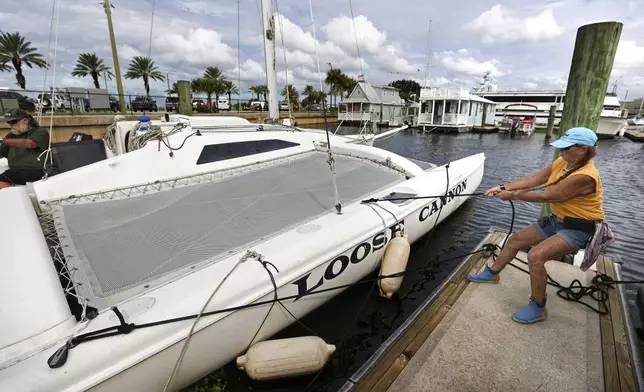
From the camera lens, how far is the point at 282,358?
238 centimetres

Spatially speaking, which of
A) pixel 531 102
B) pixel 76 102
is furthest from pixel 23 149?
pixel 531 102

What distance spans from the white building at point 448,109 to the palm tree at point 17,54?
33305 millimetres

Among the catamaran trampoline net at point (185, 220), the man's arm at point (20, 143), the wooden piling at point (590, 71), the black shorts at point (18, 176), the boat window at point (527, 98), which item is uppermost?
the boat window at point (527, 98)

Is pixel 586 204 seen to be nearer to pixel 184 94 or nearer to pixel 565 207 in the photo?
pixel 565 207

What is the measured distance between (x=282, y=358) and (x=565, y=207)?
8.59 ft

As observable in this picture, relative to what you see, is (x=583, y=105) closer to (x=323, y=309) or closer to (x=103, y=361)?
(x=323, y=309)

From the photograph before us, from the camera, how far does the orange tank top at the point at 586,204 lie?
241 centimetres

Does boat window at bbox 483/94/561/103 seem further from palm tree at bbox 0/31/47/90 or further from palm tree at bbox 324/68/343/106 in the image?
palm tree at bbox 0/31/47/90

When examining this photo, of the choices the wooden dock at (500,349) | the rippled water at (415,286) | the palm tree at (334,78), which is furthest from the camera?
the palm tree at (334,78)

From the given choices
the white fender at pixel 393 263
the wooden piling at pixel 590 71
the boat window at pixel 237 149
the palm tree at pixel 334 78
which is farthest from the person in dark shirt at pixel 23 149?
the palm tree at pixel 334 78

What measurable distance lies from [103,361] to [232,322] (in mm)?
783

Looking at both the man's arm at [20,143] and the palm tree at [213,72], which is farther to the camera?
the palm tree at [213,72]

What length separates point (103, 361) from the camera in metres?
1.71

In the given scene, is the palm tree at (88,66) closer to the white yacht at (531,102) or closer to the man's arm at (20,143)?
the man's arm at (20,143)
